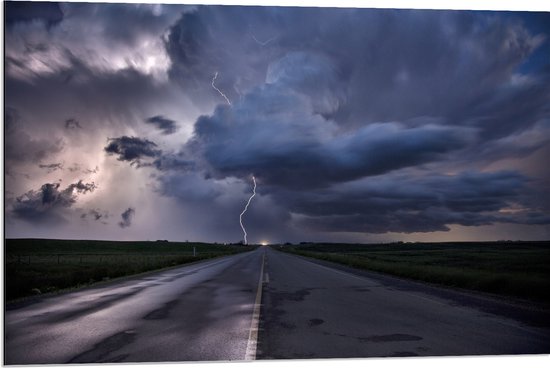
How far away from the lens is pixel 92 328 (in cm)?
804

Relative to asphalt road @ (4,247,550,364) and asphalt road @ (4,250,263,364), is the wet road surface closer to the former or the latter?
asphalt road @ (4,247,550,364)

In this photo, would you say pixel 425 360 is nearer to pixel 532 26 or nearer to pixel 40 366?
pixel 40 366

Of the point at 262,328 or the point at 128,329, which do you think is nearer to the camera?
A: the point at 128,329

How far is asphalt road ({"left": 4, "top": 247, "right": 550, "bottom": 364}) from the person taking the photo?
645 cm

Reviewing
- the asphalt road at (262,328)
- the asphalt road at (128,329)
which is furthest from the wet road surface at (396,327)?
the asphalt road at (128,329)

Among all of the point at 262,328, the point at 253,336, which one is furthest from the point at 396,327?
the point at 253,336

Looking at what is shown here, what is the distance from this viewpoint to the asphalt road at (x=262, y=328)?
254 inches

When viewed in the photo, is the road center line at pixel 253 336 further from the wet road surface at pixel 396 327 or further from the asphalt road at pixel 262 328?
the wet road surface at pixel 396 327

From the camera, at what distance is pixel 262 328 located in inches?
320

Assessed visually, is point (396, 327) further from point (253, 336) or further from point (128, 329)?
point (128, 329)

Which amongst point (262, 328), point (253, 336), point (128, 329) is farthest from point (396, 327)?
point (128, 329)

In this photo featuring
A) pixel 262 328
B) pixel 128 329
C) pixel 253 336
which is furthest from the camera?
pixel 262 328

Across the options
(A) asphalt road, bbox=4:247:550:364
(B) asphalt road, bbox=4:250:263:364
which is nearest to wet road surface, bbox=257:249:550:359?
(A) asphalt road, bbox=4:247:550:364

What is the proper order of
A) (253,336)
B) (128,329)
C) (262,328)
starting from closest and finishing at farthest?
(253,336), (128,329), (262,328)
